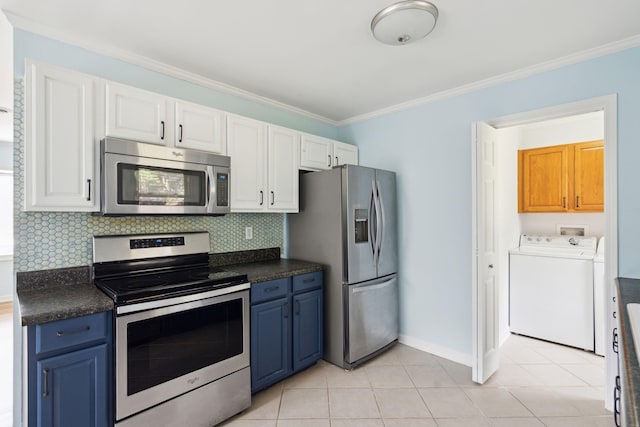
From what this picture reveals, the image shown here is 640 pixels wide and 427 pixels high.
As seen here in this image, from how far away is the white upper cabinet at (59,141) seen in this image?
1.71 m

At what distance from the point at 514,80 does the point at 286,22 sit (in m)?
1.92

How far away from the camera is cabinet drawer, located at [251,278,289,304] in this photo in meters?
2.32

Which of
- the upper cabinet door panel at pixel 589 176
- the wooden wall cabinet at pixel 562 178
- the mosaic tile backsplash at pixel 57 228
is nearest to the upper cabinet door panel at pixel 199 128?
the mosaic tile backsplash at pixel 57 228

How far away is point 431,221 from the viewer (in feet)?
10.2

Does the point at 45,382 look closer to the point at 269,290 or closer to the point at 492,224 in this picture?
the point at 269,290

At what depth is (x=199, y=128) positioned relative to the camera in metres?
2.34

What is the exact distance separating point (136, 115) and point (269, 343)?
1826 mm

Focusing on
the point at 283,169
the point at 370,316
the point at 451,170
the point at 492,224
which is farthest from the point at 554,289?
the point at 283,169

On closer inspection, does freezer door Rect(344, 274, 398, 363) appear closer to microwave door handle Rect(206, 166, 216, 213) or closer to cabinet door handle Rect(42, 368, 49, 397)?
microwave door handle Rect(206, 166, 216, 213)

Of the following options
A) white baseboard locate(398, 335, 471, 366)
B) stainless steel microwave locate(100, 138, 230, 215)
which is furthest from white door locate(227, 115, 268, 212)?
white baseboard locate(398, 335, 471, 366)

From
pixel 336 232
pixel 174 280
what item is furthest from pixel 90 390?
pixel 336 232

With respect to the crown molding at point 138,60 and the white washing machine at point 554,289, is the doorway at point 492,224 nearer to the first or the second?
the white washing machine at point 554,289

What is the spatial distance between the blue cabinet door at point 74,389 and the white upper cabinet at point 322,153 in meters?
2.13

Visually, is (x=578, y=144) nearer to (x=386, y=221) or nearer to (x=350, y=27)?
(x=386, y=221)
